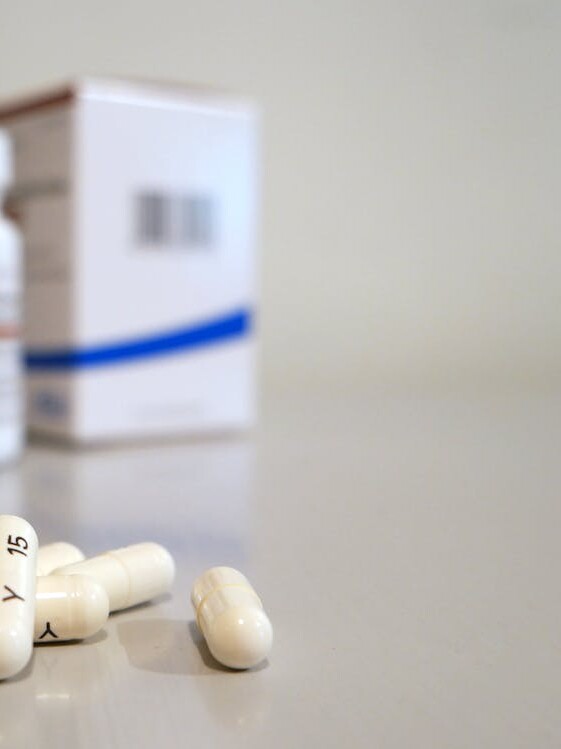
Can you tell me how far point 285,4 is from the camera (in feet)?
4.75

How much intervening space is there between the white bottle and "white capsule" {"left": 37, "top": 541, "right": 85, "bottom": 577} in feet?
1.24

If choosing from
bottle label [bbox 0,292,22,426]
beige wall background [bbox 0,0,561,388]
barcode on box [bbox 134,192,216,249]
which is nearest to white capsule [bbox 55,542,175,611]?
bottle label [bbox 0,292,22,426]

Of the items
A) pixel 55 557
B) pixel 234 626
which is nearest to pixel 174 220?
pixel 55 557

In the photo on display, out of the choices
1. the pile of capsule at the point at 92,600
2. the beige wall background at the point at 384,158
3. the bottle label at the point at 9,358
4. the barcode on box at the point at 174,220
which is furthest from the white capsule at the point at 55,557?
the beige wall background at the point at 384,158

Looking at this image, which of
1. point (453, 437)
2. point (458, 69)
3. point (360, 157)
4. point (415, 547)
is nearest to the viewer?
point (415, 547)

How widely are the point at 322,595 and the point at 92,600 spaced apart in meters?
0.13

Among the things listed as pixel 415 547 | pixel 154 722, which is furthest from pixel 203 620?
pixel 415 547

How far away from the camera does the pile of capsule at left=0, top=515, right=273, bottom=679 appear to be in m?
0.40

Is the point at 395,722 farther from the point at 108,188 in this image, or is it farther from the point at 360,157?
the point at 360,157

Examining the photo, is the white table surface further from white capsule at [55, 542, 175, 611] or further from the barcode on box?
the barcode on box

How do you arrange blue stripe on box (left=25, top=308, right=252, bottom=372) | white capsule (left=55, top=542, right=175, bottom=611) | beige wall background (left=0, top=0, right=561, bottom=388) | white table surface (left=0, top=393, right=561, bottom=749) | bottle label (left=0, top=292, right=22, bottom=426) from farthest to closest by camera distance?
beige wall background (left=0, top=0, right=561, bottom=388), blue stripe on box (left=25, top=308, right=252, bottom=372), bottle label (left=0, top=292, right=22, bottom=426), white capsule (left=55, top=542, right=175, bottom=611), white table surface (left=0, top=393, right=561, bottom=749)

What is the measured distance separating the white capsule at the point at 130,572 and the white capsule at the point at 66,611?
3 centimetres

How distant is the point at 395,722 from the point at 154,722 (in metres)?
0.08

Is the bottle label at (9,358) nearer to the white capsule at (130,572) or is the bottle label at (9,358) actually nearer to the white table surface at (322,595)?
the white table surface at (322,595)
